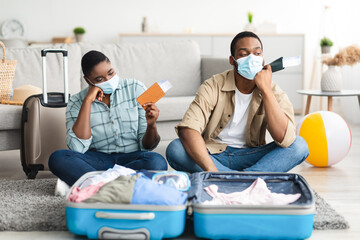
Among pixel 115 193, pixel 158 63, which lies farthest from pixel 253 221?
pixel 158 63

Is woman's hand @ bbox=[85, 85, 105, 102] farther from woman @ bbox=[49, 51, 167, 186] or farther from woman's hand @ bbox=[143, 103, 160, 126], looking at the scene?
woman's hand @ bbox=[143, 103, 160, 126]

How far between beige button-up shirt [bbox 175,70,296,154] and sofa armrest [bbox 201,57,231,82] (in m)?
1.32

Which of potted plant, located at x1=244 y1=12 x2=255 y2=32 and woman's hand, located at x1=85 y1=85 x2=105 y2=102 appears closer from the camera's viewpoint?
woman's hand, located at x1=85 y1=85 x2=105 y2=102

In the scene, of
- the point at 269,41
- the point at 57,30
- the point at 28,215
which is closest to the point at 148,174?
the point at 28,215

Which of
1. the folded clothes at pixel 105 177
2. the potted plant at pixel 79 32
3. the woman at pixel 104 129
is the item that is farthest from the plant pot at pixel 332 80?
the potted plant at pixel 79 32

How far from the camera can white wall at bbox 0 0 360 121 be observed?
20.2ft

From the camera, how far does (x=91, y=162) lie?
7.61ft

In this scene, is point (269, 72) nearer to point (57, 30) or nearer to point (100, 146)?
point (100, 146)

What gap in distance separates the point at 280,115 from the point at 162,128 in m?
1.27

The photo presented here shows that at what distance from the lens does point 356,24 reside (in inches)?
215

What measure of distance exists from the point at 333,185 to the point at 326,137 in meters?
0.40

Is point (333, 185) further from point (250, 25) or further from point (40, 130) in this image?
point (250, 25)

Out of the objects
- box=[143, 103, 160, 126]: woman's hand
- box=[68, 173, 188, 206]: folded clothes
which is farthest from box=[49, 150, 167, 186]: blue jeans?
box=[68, 173, 188, 206]: folded clothes

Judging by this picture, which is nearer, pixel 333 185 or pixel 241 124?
pixel 241 124
